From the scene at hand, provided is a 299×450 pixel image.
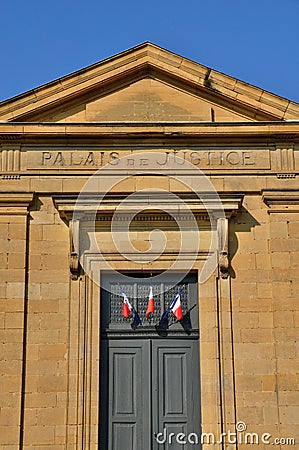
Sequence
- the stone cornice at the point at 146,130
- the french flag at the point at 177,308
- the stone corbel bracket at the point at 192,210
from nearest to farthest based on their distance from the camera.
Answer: the french flag at the point at 177,308
the stone corbel bracket at the point at 192,210
the stone cornice at the point at 146,130

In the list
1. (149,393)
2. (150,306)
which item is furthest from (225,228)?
(149,393)

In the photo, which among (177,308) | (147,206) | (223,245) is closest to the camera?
(177,308)

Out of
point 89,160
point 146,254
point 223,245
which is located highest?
point 89,160

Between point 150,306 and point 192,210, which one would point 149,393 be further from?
point 192,210

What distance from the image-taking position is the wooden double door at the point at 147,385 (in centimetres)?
1445

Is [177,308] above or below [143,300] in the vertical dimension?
below

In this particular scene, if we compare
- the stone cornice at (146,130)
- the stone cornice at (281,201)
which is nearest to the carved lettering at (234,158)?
the stone cornice at (146,130)

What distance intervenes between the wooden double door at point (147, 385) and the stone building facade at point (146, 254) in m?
0.02

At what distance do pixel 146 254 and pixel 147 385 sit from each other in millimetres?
2127

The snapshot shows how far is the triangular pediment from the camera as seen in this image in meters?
15.8

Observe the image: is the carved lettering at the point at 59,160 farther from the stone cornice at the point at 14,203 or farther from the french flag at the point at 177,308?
the french flag at the point at 177,308

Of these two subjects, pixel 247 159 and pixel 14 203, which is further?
pixel 247 159

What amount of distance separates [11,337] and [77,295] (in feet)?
4.08

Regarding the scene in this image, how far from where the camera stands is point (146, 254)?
15.1 meters
